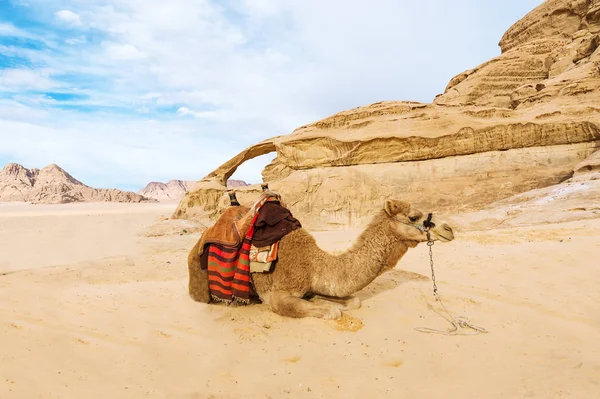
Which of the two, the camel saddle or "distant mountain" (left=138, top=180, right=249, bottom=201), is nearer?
the camel saddle

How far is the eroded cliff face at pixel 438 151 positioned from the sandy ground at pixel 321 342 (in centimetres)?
834

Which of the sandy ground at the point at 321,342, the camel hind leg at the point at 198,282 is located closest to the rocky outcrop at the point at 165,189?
the camel hind leg at the point at 198,282

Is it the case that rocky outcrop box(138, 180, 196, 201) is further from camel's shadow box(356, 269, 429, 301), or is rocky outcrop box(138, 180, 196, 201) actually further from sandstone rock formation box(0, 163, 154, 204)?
camel's shadow box(356, 269, 429, 301)

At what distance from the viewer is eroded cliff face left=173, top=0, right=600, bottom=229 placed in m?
12.5

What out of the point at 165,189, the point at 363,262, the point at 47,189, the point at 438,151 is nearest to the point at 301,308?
the point at 363,262

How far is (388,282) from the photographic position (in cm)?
481

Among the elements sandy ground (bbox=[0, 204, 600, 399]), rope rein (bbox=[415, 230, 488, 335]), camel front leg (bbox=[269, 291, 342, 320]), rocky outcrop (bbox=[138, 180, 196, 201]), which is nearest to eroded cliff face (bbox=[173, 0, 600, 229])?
sandy ground (bbox=[0, 204, 600, 399])

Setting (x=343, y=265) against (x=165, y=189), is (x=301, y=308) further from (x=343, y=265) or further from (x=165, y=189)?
(x=165, y=189)

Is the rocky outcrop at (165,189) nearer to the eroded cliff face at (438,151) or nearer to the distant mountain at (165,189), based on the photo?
the distant mountain at (165,189)

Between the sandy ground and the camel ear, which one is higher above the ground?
the camel ear

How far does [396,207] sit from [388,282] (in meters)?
1.59

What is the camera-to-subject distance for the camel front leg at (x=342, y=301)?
3.67 m

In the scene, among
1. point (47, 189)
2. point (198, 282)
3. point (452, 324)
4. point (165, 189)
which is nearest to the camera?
point (452, 324)

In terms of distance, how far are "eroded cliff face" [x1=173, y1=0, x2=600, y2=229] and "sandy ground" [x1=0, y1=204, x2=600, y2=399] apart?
27.4 feet
